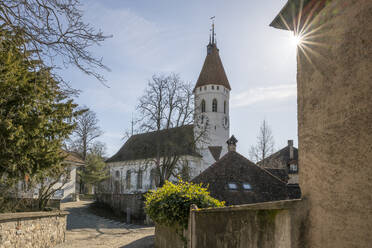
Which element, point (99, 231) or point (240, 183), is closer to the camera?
point (240, 183)

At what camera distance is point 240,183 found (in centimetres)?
2048

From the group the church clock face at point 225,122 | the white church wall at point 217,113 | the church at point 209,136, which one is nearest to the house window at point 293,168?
the church at point 209,136

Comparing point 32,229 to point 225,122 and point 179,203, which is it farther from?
point 225,122

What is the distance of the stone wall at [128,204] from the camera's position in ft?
91.5

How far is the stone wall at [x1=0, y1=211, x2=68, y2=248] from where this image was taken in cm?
961

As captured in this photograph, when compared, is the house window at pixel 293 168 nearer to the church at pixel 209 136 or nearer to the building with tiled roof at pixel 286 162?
the building with tiled roof at pixel 286 162

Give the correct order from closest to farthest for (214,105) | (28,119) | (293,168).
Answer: (28,119)
(293,168)
(214,105)

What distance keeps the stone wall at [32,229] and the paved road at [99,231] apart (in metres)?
0.78

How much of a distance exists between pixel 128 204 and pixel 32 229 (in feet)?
59.3

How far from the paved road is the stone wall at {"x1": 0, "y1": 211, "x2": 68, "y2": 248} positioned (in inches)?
30.6

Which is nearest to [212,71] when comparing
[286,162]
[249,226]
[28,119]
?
[286,162]

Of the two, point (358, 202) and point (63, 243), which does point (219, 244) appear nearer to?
point (358, 202)

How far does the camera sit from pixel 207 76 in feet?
163

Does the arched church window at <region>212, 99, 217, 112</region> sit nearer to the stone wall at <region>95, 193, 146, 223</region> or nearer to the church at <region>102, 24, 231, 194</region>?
the church at <region>102, 24, 231, 194</region>
